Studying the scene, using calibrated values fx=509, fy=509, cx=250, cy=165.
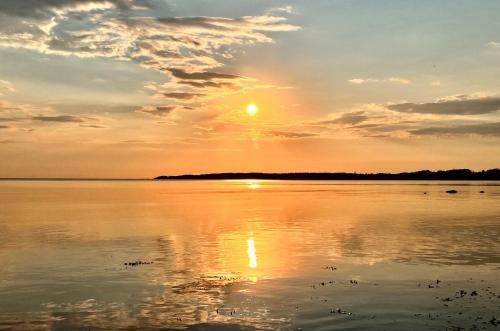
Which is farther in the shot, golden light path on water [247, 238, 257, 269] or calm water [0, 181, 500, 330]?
golden light path on water [247, 238, 257, 269]

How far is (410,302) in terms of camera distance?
24.8 meters

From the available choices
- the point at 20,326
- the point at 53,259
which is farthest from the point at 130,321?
the point at 53,259

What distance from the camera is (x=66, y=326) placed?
68.5 feet

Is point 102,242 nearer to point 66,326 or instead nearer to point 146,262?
point 146,262

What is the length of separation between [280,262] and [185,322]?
50.7 feet

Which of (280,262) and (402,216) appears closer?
(280,262)

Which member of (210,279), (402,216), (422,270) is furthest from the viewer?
(402,216)

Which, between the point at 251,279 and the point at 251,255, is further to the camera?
the point at 251,255

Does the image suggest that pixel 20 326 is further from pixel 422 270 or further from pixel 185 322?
pixel 422 270

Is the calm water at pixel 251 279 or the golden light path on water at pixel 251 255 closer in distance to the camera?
the calm water at pixel 251 279

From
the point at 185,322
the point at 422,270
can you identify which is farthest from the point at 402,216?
the point at 185,322

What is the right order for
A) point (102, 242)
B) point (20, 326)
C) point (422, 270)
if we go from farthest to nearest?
point (102, 242)
point (422, 270)
point (20, 326)

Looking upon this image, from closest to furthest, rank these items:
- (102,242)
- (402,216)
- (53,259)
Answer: (53,259) < (102,242) < (402,216)

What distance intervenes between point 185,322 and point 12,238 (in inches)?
1400
